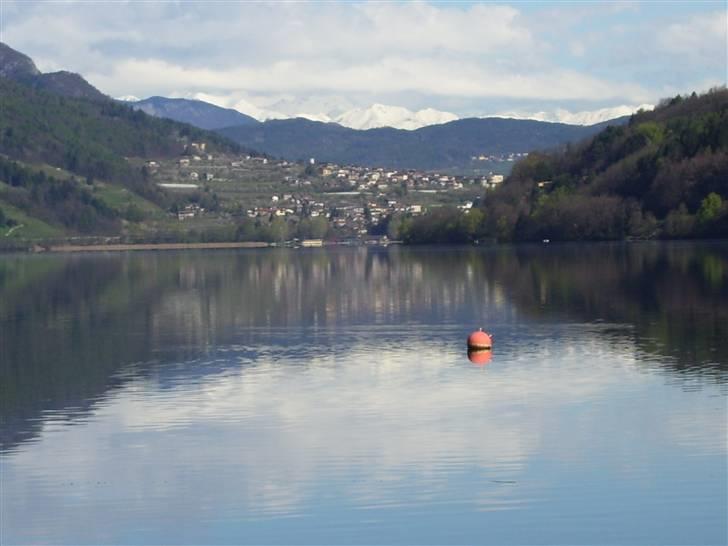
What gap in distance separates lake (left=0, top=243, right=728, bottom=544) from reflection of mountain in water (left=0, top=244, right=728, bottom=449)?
23 centimetres

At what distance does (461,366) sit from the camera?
38.3 m

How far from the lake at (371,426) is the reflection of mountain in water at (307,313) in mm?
227

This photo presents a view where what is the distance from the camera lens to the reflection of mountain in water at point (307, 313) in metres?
38.8

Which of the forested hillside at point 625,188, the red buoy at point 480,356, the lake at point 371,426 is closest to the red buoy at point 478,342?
the red buoy at point 480,356

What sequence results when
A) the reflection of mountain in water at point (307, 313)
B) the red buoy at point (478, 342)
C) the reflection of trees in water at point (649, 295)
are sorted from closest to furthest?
1. the reflection of mountain in water at point (307, 313)
2. the reflection of trees in water at point (649, 295)
3. the red buoy at point (478, 342)

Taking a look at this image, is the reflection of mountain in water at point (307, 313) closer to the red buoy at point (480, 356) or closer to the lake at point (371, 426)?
the lake at point (371, 426)

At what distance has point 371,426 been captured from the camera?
1123 inches

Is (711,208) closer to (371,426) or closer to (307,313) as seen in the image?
(307,313)

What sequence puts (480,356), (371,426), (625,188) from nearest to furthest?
1. (371,426)
2. (480,356)
3. (625,188)

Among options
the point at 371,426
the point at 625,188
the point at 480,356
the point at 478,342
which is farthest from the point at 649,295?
the point at 625,188

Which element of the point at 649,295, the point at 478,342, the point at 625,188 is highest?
the point at 625,188

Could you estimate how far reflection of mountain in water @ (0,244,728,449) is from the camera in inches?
1528

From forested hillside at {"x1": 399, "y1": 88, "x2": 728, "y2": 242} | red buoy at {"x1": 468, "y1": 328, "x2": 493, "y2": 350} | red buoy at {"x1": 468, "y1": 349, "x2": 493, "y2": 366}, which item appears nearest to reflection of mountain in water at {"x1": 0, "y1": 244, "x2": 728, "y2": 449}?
red buoy at {"x1": 468, "y1": 328, "x2": 493, "y2": 350}

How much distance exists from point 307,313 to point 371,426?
31.0m
